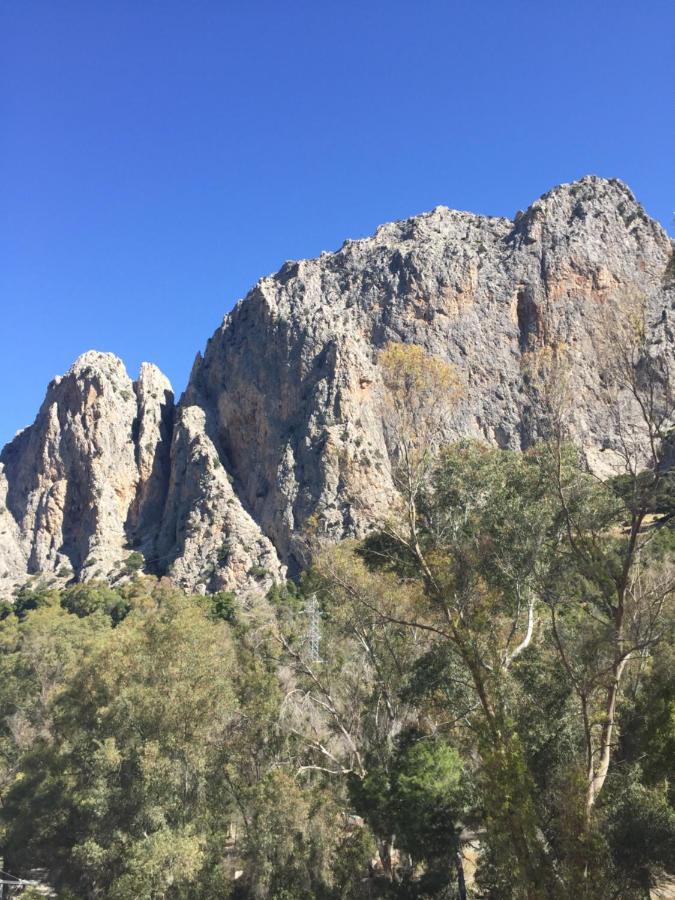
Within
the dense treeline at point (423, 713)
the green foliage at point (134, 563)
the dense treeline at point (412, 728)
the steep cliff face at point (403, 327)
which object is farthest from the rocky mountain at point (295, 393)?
the dense treeline at point (423, 713)

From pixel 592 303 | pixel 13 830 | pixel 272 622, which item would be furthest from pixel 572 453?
pixel 592 303

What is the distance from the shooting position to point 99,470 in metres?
82.2

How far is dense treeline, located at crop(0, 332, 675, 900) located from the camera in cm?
1057

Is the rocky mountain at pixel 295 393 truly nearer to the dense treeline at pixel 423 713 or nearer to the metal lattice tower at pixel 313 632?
the metal lattice tower at pixel 313 632

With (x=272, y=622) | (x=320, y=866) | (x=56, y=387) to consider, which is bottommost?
(x=320, y=866)

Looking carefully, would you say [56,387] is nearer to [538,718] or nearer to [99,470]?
[99,470]

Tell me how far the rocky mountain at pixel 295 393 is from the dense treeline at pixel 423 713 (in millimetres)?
46136

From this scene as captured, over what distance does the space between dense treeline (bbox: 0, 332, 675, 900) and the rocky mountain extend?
46.1 metres

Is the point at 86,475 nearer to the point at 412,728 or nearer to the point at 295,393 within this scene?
the point at 295,393

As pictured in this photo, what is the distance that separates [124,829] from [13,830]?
26.8 ft

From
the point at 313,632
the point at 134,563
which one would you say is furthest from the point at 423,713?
the point at 134,563

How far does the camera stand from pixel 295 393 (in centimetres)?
7700

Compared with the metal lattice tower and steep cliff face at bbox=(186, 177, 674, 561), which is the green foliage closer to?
steep cliff face at bbox=(186, 177, 674, 561)

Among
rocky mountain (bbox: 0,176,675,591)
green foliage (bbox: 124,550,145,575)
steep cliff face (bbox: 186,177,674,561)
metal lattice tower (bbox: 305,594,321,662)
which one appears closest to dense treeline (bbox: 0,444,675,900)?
metal lattice tower (bbox: 305,594,321,662)
